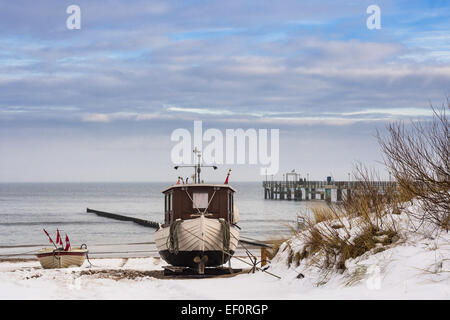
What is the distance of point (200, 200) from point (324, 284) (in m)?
10.3

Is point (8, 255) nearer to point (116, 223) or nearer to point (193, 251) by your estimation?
point (193, 251)

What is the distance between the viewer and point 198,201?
20734 mm

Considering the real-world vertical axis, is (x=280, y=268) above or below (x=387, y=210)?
below

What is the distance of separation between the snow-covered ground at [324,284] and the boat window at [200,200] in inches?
283

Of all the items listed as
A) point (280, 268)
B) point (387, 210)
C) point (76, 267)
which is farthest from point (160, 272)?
point (387, 210)

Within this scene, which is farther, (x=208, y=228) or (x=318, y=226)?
(x=208, y=228)

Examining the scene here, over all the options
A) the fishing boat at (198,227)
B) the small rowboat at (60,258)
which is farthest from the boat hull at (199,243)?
the small rowboat at (60,258)

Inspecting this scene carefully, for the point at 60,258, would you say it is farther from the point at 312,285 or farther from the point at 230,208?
the point at 312,285

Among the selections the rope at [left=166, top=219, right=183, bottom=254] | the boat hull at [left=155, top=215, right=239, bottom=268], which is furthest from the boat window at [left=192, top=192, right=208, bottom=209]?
the rope at [left=166, top=219, right=183, bottom=254]

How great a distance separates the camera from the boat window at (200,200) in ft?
67.9

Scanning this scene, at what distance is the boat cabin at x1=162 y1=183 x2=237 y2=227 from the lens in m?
20.7

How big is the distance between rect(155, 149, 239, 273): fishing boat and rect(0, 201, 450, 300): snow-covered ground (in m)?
5.80

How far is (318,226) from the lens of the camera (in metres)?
12.8
